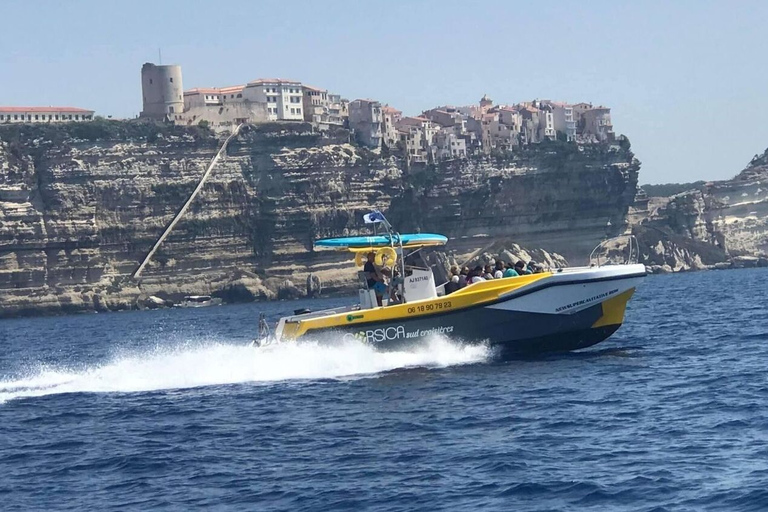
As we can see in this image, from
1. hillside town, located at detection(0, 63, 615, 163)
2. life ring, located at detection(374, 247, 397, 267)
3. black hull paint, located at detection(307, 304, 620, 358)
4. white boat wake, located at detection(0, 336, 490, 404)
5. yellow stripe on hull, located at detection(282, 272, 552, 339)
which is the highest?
hillside town, located at detection(0, 63, 615, 163)

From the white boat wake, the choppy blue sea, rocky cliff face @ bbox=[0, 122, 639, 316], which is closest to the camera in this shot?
the choppy blue sea

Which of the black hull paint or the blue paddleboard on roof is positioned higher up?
the blue paddleboard on roof

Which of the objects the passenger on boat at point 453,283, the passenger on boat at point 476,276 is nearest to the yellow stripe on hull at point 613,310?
the passenger on boat at point 476,276

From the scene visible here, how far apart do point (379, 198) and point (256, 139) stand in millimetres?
10769

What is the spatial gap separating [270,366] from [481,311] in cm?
406

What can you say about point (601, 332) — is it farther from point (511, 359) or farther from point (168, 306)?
point (168, 306)

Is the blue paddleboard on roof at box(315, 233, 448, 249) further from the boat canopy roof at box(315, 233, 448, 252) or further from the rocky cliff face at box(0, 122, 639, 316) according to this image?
the rocky cliff face at box(0, 122, 639, 316)

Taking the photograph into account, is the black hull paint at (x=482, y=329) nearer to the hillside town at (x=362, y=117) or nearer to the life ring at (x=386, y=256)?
the life ring at (x=386, y=256)

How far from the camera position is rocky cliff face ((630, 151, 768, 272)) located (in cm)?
10650

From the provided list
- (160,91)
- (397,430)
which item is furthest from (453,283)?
(160,91)

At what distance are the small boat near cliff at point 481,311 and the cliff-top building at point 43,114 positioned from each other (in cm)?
8529

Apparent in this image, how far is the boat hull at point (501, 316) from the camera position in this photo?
2202cm

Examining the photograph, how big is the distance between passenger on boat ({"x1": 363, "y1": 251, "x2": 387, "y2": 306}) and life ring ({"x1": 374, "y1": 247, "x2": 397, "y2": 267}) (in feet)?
0.32

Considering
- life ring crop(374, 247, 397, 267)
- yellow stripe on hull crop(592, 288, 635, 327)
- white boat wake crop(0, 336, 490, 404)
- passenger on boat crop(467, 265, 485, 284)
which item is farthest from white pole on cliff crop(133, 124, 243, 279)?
yellow stripe on hull crop(592, 288, 635, 327)
